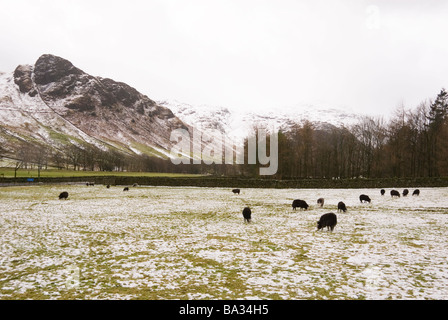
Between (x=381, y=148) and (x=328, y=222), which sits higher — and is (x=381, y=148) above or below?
above

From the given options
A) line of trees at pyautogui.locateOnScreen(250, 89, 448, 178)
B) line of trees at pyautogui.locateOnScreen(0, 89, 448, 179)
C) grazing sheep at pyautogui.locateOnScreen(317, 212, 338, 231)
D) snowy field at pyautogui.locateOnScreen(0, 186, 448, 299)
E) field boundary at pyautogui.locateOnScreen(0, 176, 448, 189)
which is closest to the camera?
snowy field at pyautogui.locateOnScreen(0, 186, 448, 299)

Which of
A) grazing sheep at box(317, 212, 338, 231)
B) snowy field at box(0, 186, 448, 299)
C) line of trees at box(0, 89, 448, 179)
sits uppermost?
line of trees at box(0, 89, 448, 179)

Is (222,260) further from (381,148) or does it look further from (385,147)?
(381,148)

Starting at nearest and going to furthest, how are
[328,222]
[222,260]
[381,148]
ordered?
[222,260]
[328,222]
[381,148]

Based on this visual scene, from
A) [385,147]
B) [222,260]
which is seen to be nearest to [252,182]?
[385,147]

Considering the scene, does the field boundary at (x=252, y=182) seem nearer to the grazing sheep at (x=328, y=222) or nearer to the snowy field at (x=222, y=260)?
the snowy field at (x=222, y=260)

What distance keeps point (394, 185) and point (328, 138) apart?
133ft

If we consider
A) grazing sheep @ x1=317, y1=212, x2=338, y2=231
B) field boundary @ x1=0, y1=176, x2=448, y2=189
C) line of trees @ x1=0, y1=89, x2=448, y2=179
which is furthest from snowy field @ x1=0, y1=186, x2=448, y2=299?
line of trees @ x1=0, y1=89, x2=448, y2=179

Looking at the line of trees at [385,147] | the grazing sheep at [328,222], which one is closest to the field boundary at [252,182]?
the line of trees at [385,147]

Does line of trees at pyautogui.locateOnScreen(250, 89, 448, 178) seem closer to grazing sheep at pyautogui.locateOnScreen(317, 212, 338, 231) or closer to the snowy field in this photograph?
the snowy field

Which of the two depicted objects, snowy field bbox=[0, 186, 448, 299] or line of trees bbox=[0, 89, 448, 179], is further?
line of trees bbox=[0, 89, 448, 179]

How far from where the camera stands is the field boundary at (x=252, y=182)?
5069 centimetres

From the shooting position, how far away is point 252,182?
61344 mm

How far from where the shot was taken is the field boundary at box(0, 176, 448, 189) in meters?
50.7
